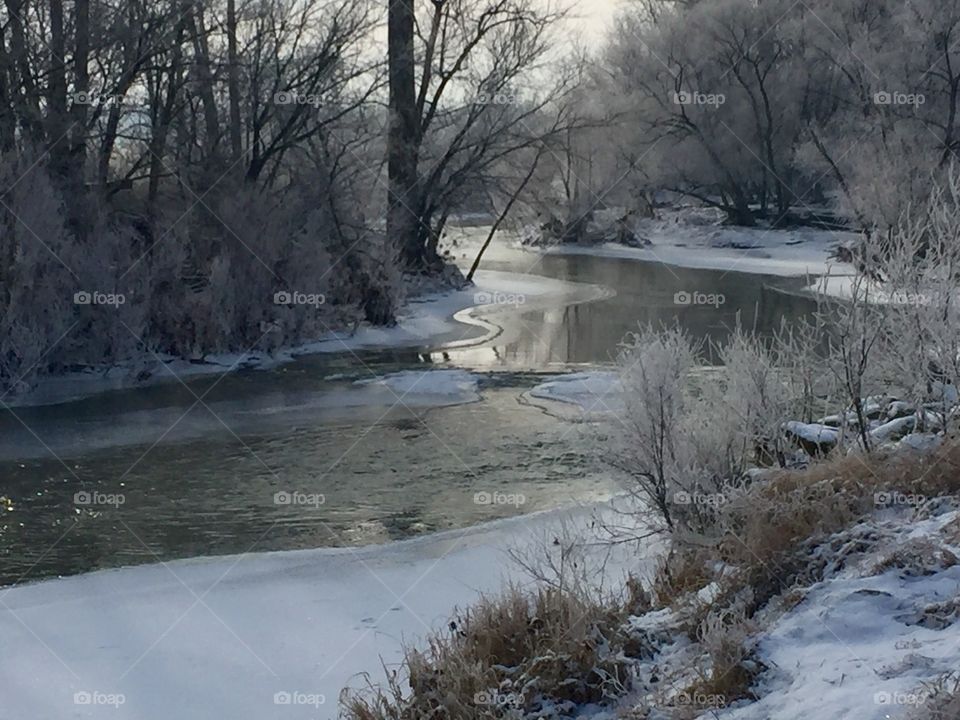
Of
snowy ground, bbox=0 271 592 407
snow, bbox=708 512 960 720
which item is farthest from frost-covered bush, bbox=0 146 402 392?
snow, bbox=708 512 960 720

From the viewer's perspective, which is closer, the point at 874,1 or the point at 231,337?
the point at 231,337

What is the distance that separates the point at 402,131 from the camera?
26.7 metres

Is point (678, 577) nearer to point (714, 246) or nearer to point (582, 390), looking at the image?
point (582, 390)

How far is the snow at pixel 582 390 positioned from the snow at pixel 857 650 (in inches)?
326

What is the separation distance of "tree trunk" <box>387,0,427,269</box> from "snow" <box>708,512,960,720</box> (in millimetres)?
20708

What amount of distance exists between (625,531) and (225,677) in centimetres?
324

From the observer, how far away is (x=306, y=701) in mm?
5754

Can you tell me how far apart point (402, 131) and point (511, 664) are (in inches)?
880

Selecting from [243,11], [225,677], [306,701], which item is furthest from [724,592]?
[243,11]

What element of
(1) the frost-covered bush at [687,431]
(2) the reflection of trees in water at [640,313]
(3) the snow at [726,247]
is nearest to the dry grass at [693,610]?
(1) the frost-covered bush at [687,431]

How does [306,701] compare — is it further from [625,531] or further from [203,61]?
[203,61]

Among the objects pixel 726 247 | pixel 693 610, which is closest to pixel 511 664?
pixel 693 610

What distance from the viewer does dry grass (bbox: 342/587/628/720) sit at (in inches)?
203

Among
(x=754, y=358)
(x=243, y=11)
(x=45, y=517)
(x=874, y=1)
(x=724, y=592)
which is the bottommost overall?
(x=45, y=517)
